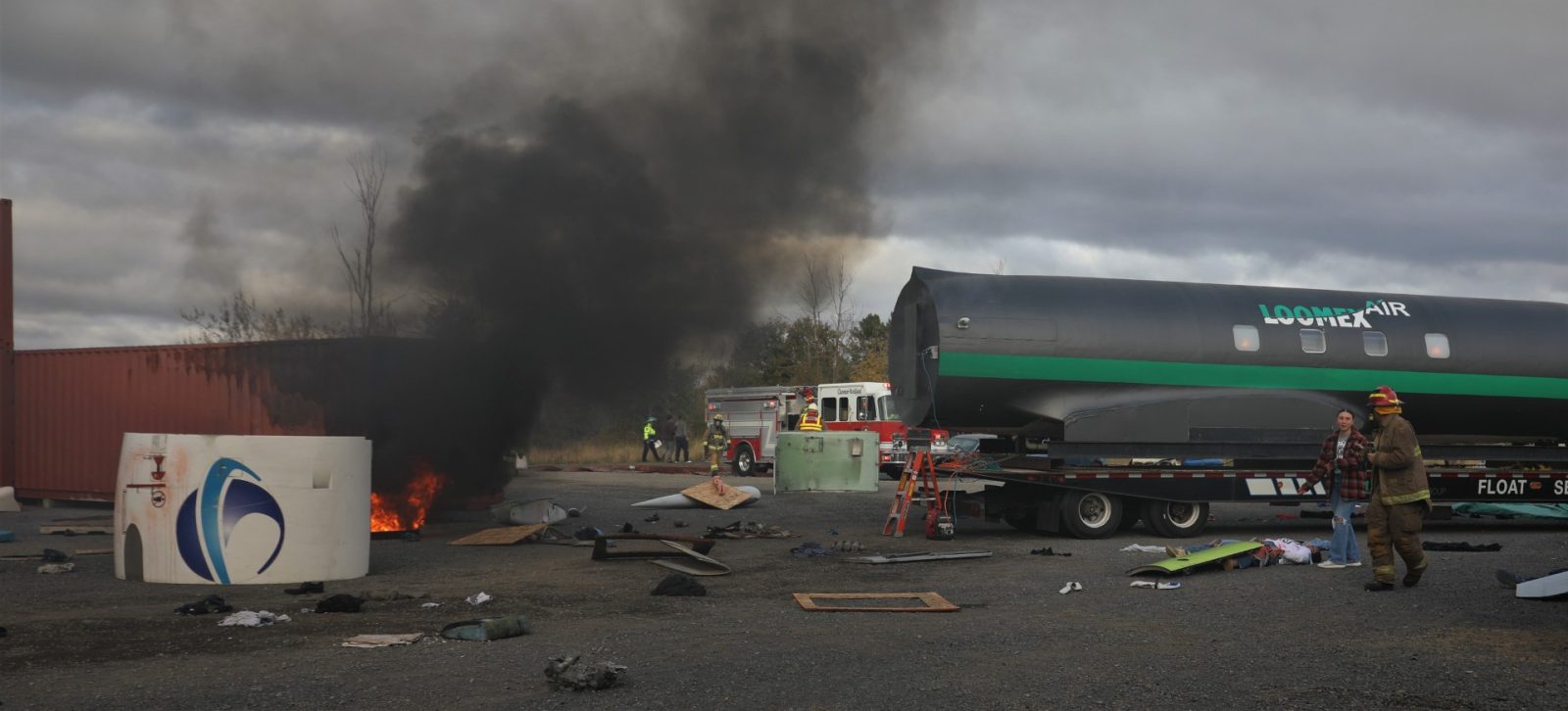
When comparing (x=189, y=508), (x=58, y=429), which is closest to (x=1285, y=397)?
(x=189, y=508)

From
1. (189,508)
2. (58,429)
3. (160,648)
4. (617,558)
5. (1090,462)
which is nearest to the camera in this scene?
(160,648)

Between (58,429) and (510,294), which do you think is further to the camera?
(58,429)

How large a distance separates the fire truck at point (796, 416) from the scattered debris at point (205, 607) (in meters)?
20.1

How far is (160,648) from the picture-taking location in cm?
805

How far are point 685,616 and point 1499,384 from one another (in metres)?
13.3

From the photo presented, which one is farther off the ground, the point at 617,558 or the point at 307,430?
the point at 307,430

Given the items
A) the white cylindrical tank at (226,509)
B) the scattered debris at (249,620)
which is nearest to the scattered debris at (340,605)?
the scattered debris at (249,620)

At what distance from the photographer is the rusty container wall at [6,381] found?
22766 millimetres

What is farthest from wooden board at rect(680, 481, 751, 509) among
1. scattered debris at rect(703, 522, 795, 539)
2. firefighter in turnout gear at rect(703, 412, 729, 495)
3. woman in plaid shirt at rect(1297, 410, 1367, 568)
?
woman in plaid shirt at rect(1297, 410, 1367, 568)

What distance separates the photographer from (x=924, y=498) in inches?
650

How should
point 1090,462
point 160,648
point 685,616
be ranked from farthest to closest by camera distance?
point 1090,462 < point 685,616 < point 160,648

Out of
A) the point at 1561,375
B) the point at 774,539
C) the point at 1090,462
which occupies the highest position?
the point at 1561,375

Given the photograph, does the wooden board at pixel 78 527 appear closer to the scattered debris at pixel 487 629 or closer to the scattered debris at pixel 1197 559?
the scattered debris at pixel 487 629

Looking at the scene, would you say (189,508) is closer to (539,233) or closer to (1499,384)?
(539,233)
